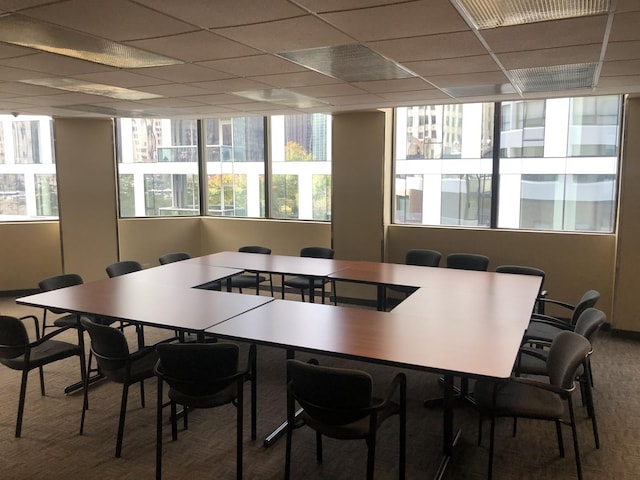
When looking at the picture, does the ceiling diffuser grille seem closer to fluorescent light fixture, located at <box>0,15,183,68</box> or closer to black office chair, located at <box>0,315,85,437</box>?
fluorescent light fixture, located at <box>0,15,183,68</box>

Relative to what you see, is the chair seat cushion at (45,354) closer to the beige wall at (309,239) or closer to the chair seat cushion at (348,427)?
the chair seat cushion at (348,427)

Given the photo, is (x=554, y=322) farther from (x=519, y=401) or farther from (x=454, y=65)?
(x=454, y=65)

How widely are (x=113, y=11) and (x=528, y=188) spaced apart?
5.25 metres

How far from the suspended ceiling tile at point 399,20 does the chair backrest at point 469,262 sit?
3.20 meters

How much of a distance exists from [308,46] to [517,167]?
13.2ft

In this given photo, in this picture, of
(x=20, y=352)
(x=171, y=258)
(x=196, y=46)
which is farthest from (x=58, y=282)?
(x=196, y=46)

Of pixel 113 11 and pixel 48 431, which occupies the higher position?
pixel 113 11

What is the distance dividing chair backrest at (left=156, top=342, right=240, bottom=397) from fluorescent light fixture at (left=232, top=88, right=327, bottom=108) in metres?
2.94

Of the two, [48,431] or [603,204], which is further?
[603,204]

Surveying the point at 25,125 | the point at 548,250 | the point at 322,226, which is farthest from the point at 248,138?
the point at 548,250

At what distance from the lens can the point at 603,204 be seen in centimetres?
597

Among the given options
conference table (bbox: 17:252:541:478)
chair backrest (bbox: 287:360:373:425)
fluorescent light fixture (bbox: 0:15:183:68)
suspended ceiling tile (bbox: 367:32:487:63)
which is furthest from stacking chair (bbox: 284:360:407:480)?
fluorescent light fixture (bbox: 0:15:183:68)

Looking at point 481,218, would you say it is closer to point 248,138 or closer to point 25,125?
point 248,138

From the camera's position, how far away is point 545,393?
2996mm
